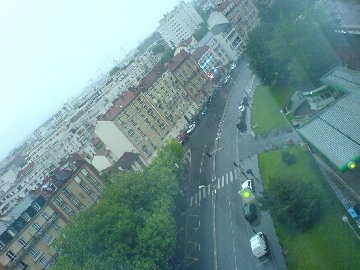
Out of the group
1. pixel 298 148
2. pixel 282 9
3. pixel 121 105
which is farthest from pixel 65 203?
pixel 282 9

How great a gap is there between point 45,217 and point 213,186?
91.6ft

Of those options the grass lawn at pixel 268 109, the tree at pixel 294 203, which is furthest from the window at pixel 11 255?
the grass lawn at pixel 268 109

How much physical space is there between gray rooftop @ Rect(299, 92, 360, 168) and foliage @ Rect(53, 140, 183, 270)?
21.2 meters

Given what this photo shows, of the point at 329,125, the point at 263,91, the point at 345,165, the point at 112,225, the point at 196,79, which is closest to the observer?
the point at 345,165

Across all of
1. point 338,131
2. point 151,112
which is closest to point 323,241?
point 338,131

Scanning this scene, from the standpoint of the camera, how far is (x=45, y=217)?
61.8m

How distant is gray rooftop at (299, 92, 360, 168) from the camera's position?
3672 cm

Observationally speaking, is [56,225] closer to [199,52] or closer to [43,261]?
[43,261]

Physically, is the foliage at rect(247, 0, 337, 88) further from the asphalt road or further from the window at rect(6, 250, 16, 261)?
the window at rect(6, 250, 16, 261)

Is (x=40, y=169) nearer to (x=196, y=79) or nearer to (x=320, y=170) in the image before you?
(x=196, y=79)

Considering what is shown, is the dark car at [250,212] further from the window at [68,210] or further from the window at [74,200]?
the window at [74,200]

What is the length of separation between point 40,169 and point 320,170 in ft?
411

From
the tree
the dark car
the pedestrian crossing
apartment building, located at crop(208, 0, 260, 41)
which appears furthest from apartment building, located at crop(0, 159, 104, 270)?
apartment building, located at crop(208, 0, 260, 41)

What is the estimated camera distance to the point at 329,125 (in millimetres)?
42656
